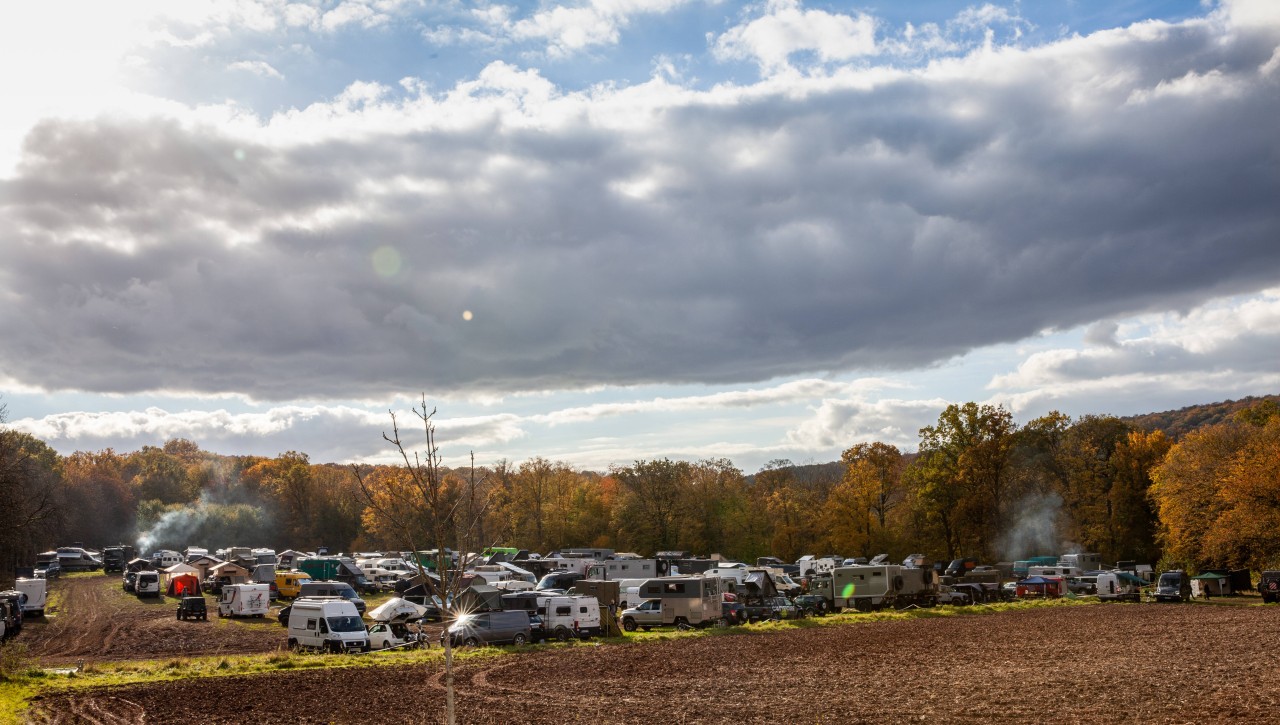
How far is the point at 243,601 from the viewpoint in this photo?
4784 cm

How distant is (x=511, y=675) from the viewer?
26562 mm

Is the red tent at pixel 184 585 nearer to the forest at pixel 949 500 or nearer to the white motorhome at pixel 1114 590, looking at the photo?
the forest at pixel 949 500

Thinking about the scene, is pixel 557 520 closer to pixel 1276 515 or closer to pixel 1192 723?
pixel 1276 515

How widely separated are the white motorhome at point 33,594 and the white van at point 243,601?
908 cm

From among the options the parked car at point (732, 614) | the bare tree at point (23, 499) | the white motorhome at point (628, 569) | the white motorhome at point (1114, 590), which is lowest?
the white motorhome at point (1114, 590)

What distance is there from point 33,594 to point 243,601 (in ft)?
36.1

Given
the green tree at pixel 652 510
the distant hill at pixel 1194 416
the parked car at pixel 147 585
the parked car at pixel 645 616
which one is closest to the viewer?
the parked car at pixel 645 616

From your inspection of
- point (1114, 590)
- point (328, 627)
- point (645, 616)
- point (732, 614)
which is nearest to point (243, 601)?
point (328, 627)

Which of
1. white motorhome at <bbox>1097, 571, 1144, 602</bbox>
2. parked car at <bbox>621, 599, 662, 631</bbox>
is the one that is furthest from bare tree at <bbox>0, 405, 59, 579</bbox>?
white motorhome at <bbox>1097, 571, 1144, 602</bbox>

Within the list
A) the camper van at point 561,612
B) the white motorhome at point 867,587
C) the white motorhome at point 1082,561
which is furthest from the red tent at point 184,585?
the white motorhome at point 1082,561

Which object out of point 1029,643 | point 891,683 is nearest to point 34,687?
point 891,683

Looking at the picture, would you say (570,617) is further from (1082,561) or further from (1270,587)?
(1082,561)

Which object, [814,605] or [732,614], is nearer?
[732,614]

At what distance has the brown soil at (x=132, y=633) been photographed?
34469 millimetres
